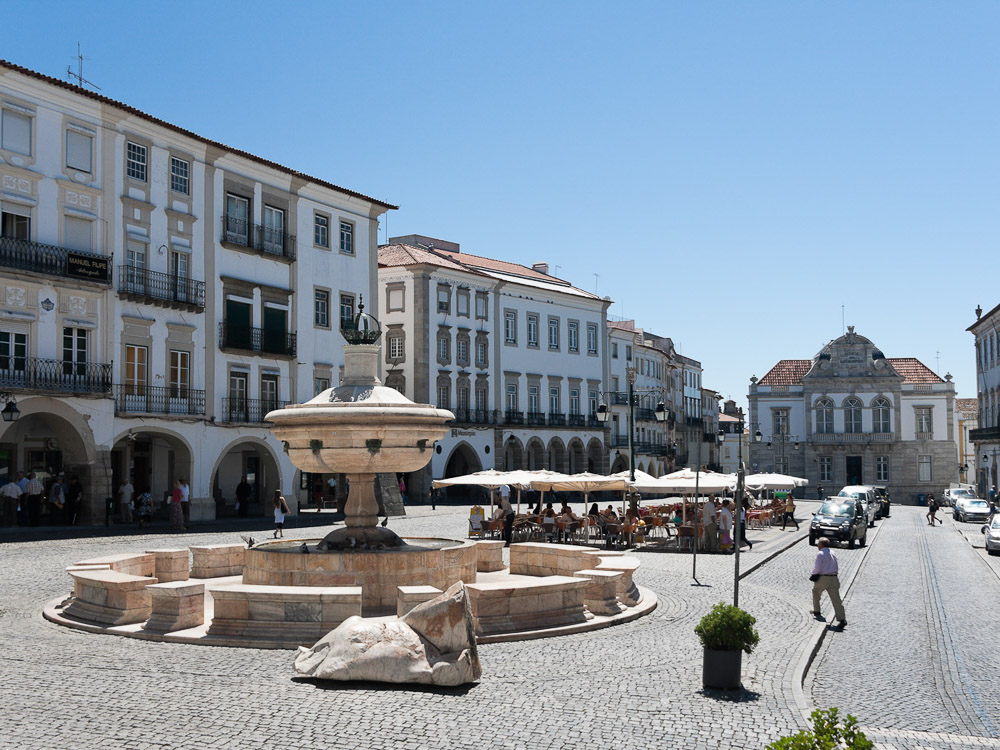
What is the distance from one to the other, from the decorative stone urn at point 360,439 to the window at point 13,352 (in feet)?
57.1

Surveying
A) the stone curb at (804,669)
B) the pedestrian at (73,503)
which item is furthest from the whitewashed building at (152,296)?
the stone curb at (804,669)

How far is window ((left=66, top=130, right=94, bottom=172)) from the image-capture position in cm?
3144

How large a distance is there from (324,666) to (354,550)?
4.81m

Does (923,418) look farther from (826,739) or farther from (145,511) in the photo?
(826,739)

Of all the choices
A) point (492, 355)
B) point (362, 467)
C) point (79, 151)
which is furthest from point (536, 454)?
point (362, 467)

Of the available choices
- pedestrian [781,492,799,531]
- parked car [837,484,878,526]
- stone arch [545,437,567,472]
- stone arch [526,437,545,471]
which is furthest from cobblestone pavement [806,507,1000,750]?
stone arch [545,437,567,472]

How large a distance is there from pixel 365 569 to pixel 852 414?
69.9m

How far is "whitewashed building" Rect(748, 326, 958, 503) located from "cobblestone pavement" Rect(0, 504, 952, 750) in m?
66.4

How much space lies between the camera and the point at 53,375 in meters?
30.3

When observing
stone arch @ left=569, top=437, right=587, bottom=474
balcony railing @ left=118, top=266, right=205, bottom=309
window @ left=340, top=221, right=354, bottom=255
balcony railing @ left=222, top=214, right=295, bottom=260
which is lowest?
stone arch @ left=569, top=437, right=587, bottom=474

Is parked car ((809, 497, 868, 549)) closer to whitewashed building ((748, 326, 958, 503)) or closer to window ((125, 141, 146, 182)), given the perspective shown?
window ((125, 141, 146, 182))

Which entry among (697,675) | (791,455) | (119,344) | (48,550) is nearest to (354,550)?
(697,675)

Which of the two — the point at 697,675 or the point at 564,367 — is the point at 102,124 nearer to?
the point at 697,675

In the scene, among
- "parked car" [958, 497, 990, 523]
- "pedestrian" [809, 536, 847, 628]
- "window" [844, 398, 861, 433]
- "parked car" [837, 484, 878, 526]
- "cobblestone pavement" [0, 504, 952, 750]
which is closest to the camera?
"cobblestone pavement" [0, 504, 952, 750]
